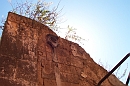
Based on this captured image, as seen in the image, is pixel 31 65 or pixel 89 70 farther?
pixel 89 70

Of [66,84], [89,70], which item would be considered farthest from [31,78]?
[89,70]

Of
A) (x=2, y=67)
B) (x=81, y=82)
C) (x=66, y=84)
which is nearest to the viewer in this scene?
(x=2, y=67)

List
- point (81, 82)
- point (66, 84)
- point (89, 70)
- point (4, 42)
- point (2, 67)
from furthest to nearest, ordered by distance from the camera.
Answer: point (89, 70) → point (81, 82) → point (66, 84) → point (4, 42) → point (2, 67)

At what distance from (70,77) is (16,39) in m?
1.26

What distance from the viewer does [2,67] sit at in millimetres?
2824

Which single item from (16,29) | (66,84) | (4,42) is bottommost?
(66,84)

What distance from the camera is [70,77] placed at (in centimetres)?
361

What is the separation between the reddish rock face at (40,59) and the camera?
293 cm

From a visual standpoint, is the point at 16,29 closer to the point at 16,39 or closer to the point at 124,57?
the point at 16,39

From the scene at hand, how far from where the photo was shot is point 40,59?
11.3ft

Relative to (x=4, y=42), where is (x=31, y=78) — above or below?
below

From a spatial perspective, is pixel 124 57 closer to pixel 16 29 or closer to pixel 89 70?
pixel 89 70

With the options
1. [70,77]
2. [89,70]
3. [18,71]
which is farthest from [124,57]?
[18,71]

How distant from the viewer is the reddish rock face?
2934 millimetres
